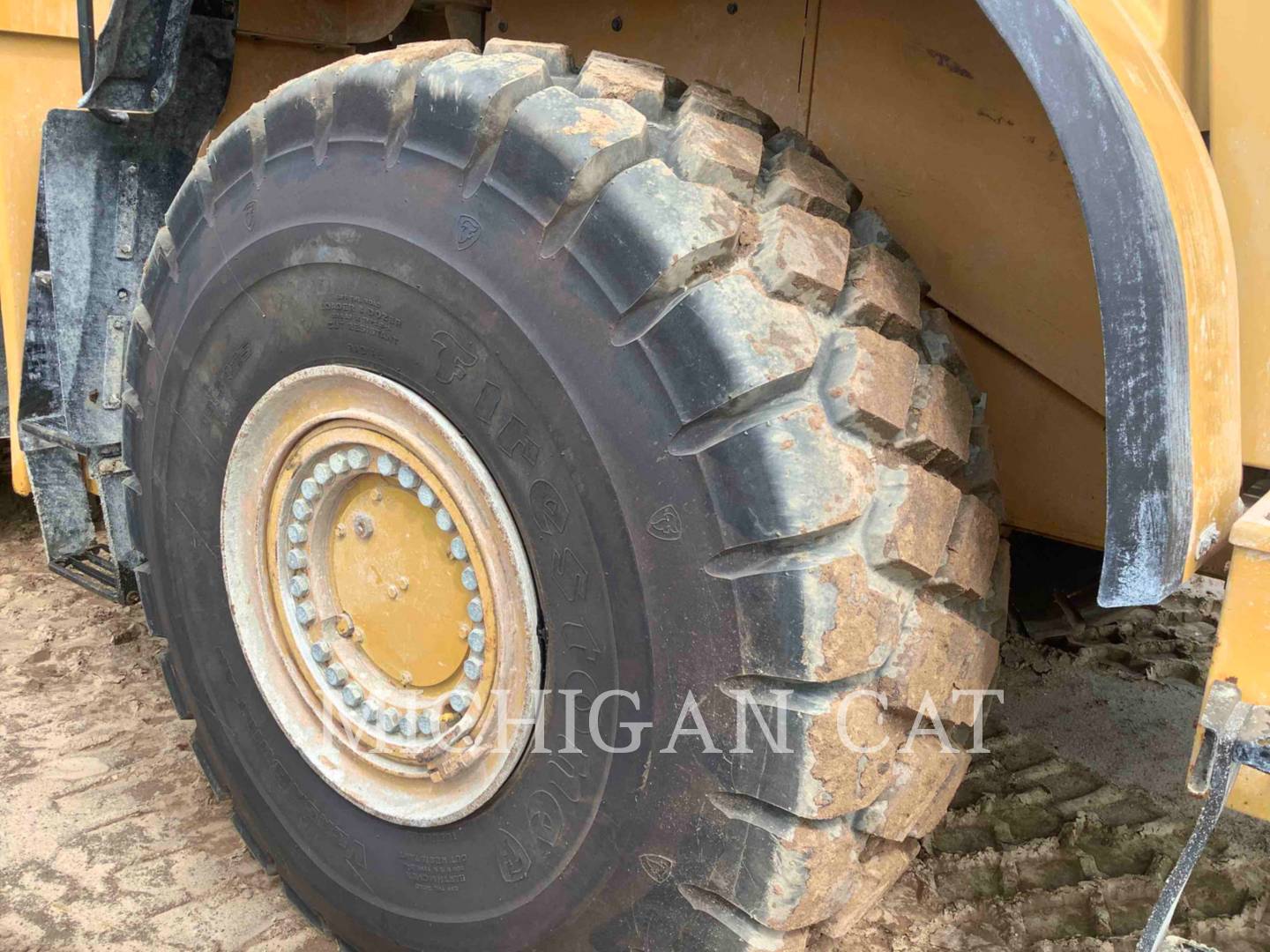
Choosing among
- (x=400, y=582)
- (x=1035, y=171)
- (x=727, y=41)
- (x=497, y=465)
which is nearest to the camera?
(x=497, y=465)

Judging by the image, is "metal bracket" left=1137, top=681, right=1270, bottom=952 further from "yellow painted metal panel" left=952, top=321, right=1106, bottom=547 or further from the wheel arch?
"yellow painted metal panel" left=952, top=321, right=1106, bottom=547

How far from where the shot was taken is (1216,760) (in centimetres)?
115

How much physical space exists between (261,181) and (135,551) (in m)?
0.85

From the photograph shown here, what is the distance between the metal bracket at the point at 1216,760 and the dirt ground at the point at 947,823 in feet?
1.62

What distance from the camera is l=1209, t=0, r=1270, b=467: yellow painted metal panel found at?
1.20 m

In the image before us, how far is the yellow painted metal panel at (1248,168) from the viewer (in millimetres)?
1196

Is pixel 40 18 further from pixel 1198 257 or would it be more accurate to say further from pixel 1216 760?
pixel 1216 760

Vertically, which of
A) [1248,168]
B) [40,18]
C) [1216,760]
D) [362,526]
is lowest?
[1216,760]

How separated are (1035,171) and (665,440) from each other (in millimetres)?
734

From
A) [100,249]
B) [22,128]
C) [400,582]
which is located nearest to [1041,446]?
[400,582]

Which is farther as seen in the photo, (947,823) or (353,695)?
(947,823)

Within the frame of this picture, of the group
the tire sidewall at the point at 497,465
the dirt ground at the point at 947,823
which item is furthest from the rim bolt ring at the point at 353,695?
the dirt ground at the point at 947,823

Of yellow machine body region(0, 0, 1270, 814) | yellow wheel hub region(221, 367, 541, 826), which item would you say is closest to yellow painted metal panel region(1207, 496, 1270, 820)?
yellow machine body region(0, 0, 1270, 814)

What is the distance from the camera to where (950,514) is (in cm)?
137
